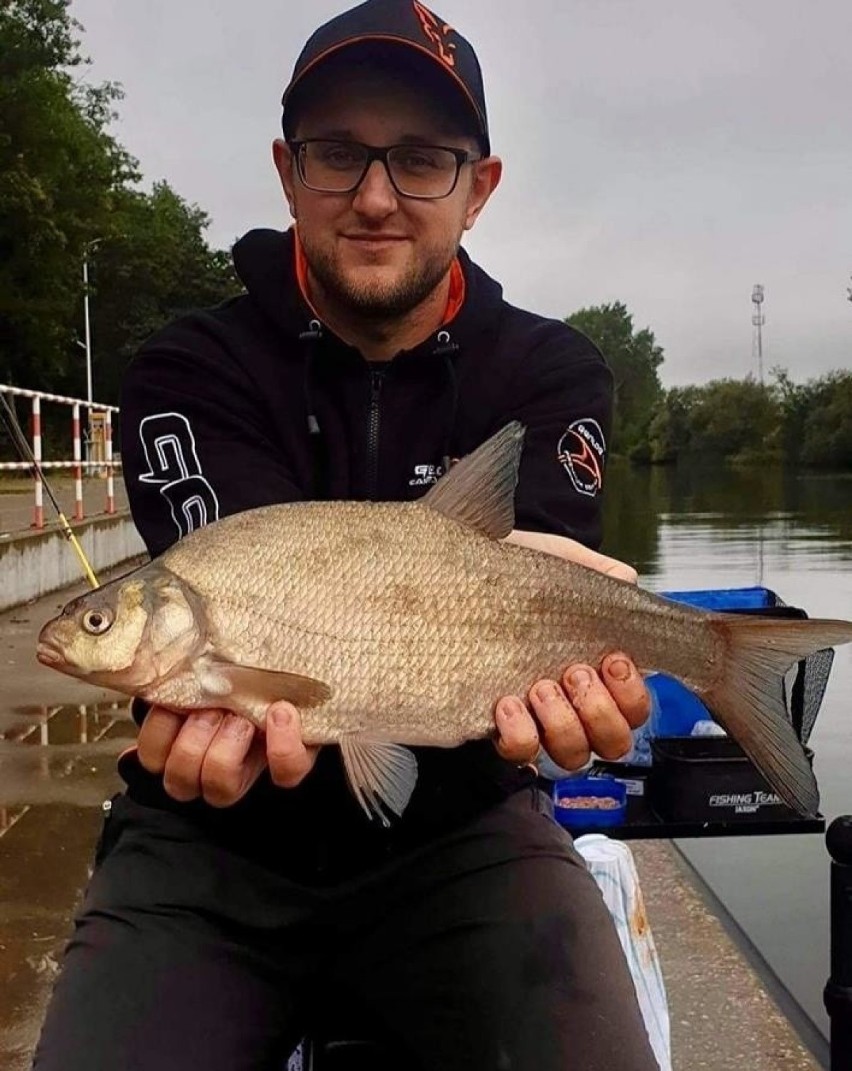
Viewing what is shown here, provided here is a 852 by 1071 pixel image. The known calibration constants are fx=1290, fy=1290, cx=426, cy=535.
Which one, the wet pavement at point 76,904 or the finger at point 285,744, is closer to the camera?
the finger at point 285,744

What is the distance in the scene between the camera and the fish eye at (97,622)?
7.59ft

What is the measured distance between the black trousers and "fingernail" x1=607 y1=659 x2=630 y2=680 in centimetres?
42

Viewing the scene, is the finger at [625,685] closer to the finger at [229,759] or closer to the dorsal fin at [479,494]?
the dorsal fin at [479,494]

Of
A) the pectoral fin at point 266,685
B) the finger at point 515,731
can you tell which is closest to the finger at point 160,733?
the pectoral fin at point 266,685

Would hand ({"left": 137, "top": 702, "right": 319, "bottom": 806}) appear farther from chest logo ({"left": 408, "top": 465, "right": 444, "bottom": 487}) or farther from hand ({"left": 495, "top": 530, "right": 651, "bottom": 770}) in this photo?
chest logo ({"left": 408, "top": 465, "right": 444, "bottom": 487})

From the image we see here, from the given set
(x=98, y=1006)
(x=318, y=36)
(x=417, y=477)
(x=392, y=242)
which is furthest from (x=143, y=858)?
(x=318, y=36)

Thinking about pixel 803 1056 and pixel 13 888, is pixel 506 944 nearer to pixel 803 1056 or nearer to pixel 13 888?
pixel 803 1056

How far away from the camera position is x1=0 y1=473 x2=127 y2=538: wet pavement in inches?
499

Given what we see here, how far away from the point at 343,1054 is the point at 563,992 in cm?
50

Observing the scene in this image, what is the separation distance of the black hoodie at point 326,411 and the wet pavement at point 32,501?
7713 millimetres

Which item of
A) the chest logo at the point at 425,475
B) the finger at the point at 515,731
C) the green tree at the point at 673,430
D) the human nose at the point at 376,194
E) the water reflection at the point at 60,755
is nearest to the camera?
the finger at the point at 515,731

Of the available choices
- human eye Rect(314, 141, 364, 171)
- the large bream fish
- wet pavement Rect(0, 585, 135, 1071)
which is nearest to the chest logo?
the large bream fish

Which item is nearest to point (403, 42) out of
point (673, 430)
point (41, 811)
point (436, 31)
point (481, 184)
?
point (436, 31)

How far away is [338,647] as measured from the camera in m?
2.30
